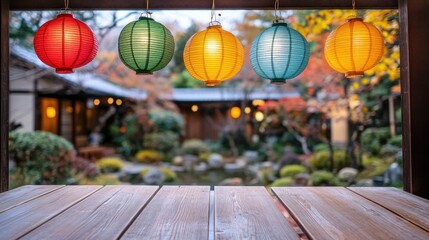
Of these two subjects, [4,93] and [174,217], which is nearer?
[174,217]

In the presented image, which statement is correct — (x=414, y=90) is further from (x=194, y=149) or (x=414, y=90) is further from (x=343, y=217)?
(x=194, y=149)

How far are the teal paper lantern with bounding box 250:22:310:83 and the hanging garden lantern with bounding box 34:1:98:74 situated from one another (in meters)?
1.24

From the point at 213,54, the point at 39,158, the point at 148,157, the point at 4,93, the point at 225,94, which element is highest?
the point at 225,94

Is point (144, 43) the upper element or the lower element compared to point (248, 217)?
upper

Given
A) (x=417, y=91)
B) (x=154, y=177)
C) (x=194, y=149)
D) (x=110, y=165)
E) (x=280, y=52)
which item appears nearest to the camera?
(x=280, y=52)

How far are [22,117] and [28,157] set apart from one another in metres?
4.08

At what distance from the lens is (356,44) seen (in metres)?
2.52

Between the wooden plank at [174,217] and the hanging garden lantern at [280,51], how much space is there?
984mm

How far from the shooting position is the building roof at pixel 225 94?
14.1m

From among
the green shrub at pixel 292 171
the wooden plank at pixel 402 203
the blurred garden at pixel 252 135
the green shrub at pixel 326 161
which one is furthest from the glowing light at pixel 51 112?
the wooden plank at pixel 402 203

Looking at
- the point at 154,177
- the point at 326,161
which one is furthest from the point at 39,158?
the point at 326,161

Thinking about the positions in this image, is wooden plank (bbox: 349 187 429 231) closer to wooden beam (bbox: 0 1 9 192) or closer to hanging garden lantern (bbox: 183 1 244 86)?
hanging garden lantern (bbox: 183 1 244 86)

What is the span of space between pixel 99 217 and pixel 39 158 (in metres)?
5.86

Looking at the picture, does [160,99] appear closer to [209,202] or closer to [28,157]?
[28,157]
